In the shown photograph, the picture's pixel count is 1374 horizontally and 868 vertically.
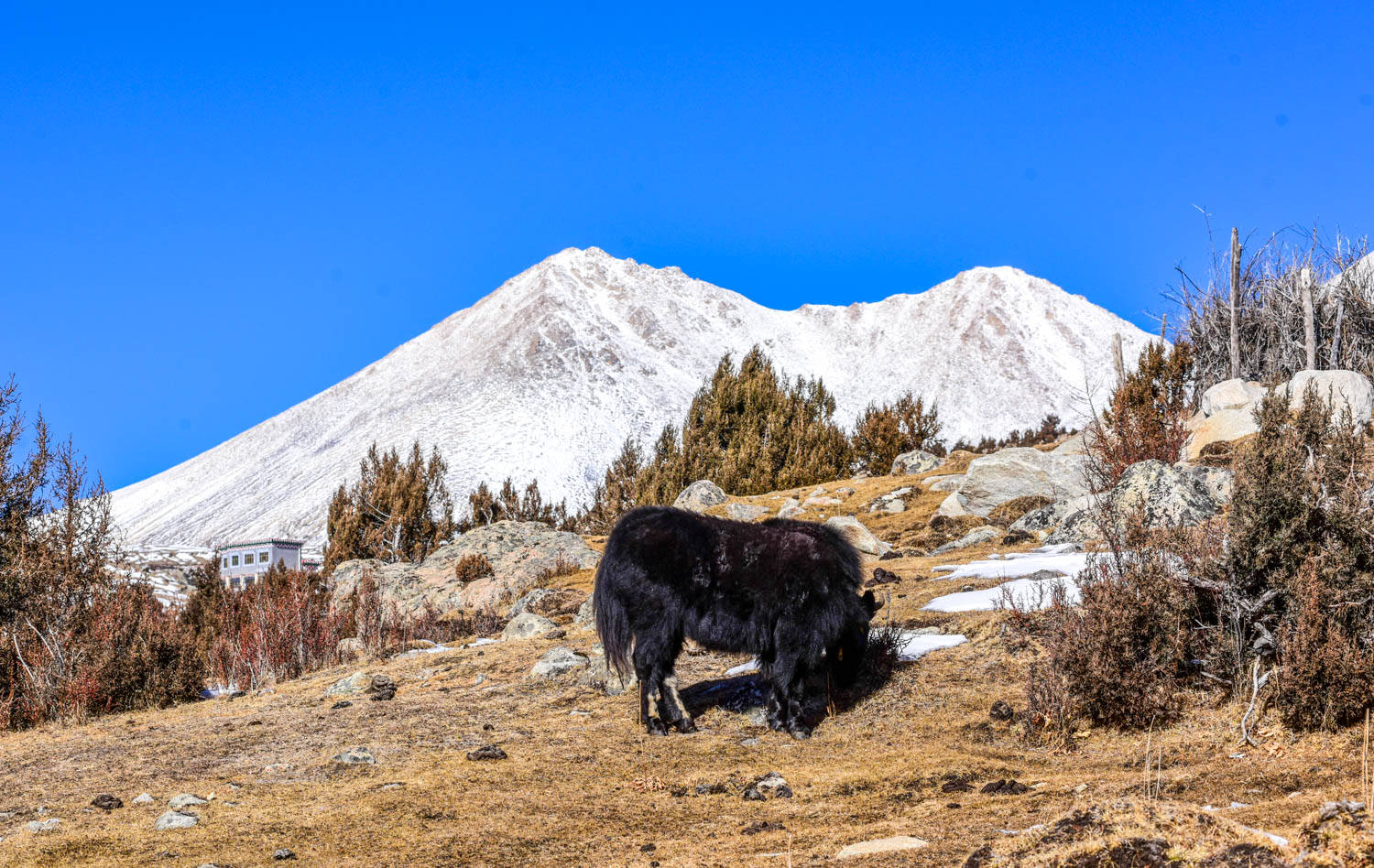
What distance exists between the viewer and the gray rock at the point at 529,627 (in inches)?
568

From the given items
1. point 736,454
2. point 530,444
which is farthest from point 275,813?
point 530,444

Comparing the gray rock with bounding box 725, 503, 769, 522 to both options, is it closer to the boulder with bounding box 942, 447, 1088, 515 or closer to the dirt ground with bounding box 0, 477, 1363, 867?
the boulder with bounding box 942, 447, 1088, 515

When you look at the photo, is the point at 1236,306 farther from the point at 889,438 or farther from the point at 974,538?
the point at 974,538

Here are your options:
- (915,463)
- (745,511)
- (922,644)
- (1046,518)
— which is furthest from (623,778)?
(915,463)

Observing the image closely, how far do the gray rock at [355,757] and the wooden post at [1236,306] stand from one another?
2766 cm

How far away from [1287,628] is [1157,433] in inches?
602

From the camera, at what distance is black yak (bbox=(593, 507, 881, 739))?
26.5 ft

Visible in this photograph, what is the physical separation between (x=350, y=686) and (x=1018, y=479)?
16569 millimetres

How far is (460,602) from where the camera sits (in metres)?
22.7

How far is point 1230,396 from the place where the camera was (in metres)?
23.6

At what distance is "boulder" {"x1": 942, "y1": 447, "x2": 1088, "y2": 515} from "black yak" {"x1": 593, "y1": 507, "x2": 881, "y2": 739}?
565 inches

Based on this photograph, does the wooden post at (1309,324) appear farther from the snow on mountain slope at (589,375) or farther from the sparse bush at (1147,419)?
the snow on mountain slope at (589,375)

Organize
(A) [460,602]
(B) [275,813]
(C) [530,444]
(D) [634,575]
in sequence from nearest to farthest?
(B) [275,813] < (D) [634,575] < (A) [460,602] < (C) [530,444]

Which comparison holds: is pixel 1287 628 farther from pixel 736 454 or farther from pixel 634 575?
pixel 736 454
